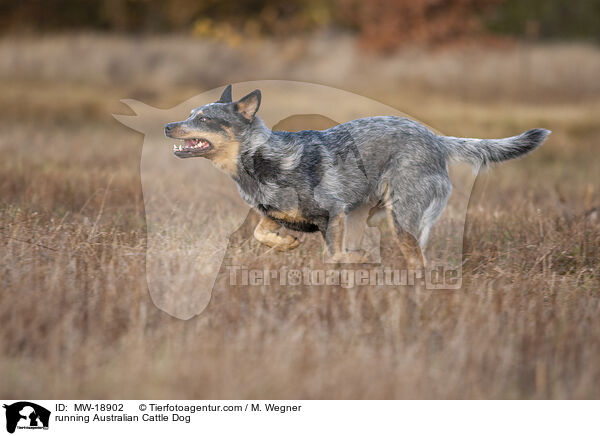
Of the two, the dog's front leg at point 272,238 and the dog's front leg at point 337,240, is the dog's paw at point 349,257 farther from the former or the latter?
the dog's front leg at point 272,238

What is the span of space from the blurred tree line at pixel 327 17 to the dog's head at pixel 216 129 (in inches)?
627

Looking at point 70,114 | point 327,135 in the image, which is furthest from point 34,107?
point 327,135

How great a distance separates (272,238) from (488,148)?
192 centimetres

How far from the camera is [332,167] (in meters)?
5.11

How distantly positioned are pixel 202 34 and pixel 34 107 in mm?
7905

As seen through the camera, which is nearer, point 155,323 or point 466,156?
point 155,323

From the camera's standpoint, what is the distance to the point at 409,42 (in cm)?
2248

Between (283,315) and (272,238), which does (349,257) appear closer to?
(272,238)

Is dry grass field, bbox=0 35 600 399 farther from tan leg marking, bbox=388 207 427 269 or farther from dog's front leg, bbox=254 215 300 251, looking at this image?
tan leg marking, bbox=388 207 427 269

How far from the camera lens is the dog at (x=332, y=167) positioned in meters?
4.97

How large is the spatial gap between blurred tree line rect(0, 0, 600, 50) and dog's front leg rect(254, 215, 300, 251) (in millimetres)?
15992

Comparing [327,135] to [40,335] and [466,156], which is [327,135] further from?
[40,335]
